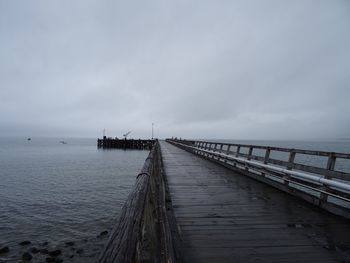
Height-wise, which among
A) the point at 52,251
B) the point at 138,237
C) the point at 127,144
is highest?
the point at 138,237

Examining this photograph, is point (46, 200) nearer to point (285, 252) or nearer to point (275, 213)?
point (275, 213)

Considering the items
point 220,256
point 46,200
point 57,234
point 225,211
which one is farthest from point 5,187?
point 220,256

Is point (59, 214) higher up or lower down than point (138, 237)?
lower down

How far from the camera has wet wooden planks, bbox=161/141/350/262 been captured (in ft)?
11.5

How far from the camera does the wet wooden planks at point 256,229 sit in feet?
11.5

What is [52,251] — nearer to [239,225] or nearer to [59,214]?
[59,214]

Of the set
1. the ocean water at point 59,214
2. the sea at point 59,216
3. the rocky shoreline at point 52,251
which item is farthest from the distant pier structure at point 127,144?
the rocky shoreline at point 52,251

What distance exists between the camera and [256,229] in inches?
177

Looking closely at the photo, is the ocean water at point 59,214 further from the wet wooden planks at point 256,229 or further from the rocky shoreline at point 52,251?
the wet wooden planks at point 256,229

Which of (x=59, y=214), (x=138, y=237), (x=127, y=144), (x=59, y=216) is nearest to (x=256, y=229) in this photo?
(x=138, y=237)

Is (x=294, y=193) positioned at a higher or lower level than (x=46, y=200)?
higher

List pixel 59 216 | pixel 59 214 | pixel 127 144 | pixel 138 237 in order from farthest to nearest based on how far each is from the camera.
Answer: pixel 127 144, pixel 59 214, pixel 59 216, pixel 138 237

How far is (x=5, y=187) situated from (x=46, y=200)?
7046 mm

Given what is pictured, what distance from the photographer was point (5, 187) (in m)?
21.8
